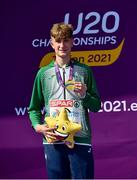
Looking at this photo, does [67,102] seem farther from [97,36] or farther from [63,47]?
[97,36]

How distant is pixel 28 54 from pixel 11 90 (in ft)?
1.14

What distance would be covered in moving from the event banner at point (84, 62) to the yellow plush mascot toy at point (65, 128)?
5.67 ft

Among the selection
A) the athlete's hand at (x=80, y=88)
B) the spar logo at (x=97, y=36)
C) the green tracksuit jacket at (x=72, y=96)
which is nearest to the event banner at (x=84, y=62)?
the spar logo at (x=97, y=36)

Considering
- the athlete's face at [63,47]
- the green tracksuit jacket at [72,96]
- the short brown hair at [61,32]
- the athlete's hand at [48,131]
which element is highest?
the short brown hair at [61,32]

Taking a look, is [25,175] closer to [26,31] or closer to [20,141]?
[20,141]

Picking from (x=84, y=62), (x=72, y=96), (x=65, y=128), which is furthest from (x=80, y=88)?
(x=84, y=62)

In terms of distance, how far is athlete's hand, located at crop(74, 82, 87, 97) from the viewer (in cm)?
305

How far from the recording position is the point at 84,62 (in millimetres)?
4777

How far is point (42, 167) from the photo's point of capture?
4922 mm

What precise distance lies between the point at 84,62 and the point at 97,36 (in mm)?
245

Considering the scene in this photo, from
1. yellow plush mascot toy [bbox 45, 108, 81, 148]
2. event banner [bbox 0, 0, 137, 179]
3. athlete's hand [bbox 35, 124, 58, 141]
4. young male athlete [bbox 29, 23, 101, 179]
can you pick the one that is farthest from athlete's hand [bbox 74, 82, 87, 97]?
event banner [bbox 0, 0, 137, 179]

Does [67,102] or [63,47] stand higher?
[63,47]

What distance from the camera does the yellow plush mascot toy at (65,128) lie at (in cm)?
304

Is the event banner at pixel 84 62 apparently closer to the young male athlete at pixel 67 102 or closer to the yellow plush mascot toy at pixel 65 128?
the young male athlete at pixel 67 102
